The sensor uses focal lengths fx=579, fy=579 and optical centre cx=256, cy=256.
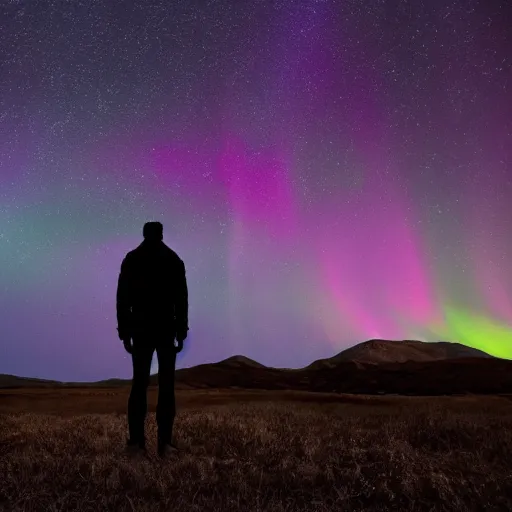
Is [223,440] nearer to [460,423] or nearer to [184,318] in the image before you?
[184,318]

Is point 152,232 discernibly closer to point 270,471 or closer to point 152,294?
point 152,294

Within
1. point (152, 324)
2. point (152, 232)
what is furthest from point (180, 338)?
point (152, 232)

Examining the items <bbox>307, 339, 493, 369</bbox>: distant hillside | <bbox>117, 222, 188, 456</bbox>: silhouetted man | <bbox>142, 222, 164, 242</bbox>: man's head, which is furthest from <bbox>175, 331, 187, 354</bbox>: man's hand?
<bbox>307, 339, 493, 369</bbox>: distant hillside

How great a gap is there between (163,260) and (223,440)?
2455 millimetres

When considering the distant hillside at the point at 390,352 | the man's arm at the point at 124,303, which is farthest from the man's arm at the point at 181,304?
the distant hillside at the point at 390,352

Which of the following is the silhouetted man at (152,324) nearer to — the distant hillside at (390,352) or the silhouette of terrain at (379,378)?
the silhouette of terrain at (379,378)

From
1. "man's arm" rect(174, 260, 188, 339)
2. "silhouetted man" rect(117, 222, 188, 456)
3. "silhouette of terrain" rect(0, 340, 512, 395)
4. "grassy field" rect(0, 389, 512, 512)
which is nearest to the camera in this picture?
"grassy field" rect(0, 389, 512, 512)

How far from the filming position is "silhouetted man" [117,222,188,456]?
257 inches

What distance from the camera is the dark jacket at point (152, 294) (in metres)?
6.54

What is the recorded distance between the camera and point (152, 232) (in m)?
6.86

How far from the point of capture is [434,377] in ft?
132

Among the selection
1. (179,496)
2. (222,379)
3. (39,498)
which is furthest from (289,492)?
(222,379)

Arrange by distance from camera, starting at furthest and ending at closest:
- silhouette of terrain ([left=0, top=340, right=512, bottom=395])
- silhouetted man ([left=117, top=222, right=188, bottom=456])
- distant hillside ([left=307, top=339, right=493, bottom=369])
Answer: distant hillside ([left=307, top=339, right=493, bottom=369]), silhouette of terrain ([left=0, top=340, right=512, bottom=395]), silhouetted man ([left=117, top=222, right=188, bottom=456])

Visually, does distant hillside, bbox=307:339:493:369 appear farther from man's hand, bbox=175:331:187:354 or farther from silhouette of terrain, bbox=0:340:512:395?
man's hand, bbox=175:331:187:354
